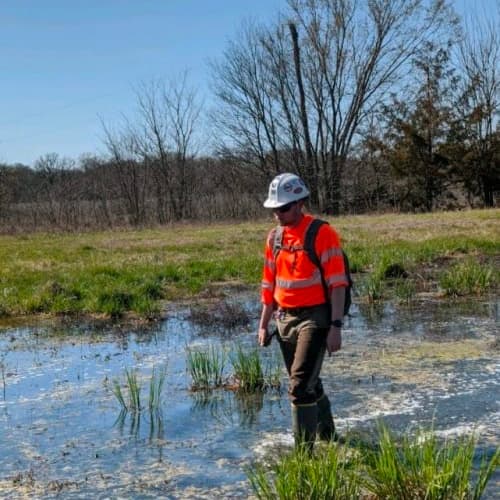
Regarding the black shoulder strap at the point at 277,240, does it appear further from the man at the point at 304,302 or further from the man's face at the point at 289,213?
the man's face at the point at 289,213

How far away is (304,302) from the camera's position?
4590 millimetres

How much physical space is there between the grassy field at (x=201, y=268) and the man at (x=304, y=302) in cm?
541

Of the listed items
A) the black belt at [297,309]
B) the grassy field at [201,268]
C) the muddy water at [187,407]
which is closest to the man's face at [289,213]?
the black belt at [297,309]

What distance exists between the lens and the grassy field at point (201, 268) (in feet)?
34.7

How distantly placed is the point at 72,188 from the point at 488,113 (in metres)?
19.8

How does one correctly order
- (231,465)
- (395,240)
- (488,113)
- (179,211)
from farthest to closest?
1. (179,211)
2. (488,113)
3. (395,240)
4. (231,465)

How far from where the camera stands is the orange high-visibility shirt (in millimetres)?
4480

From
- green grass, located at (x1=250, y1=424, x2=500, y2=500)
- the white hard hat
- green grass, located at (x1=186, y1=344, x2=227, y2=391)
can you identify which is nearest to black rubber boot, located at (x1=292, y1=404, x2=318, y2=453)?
green grass, located at (x1=250, y1=424, x2=500, y2=500)

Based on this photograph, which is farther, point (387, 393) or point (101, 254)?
point (101, 254)

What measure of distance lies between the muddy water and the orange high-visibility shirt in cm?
94

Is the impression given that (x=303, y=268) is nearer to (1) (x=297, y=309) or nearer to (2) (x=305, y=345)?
(1) (x=297, y=309)

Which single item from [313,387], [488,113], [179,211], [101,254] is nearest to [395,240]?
[101,254]

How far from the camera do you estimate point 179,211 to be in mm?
40250

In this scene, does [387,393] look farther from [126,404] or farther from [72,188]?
[72,188]
